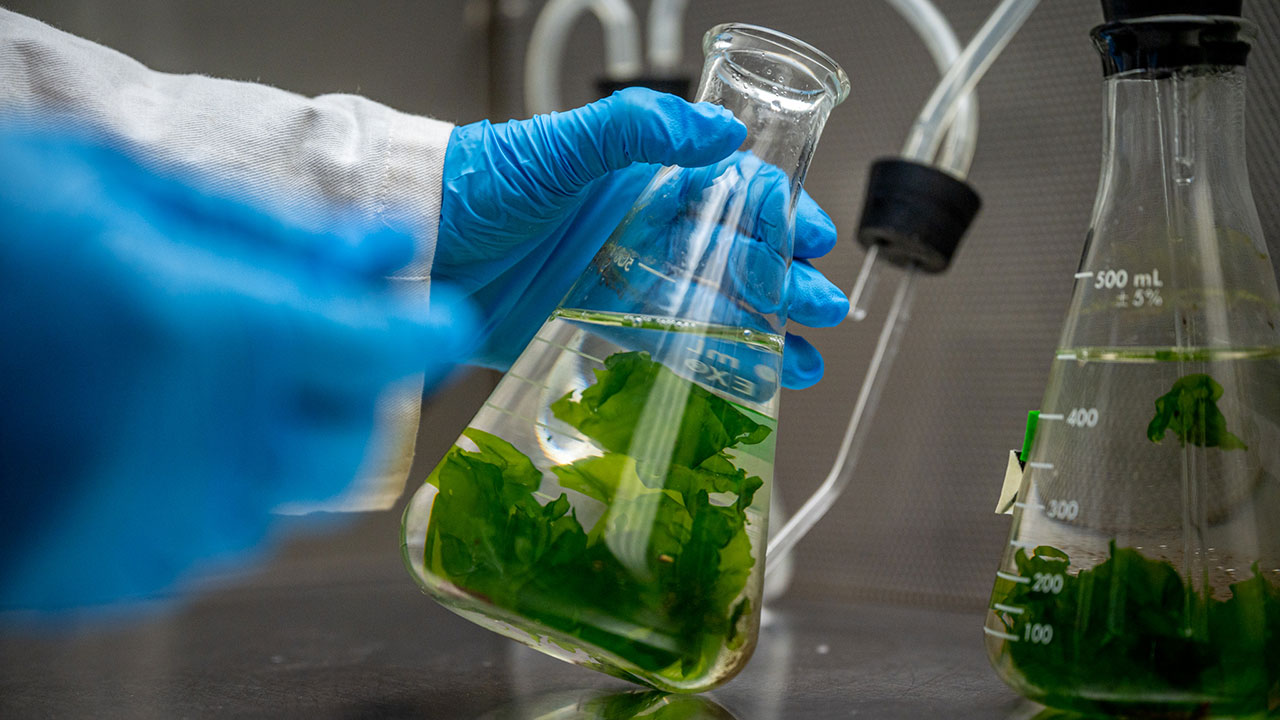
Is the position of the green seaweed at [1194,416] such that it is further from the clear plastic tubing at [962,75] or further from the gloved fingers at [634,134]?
the clear plastic tubing at [962,75]

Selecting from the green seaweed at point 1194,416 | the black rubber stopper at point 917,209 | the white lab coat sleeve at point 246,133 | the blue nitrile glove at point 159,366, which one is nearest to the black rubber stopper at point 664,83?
the black rubber stopper at point 917,209

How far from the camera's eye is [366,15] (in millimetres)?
1034

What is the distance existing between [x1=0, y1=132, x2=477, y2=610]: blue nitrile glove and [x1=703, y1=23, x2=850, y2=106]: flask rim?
8.1 inches

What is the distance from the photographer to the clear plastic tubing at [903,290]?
2.48ft

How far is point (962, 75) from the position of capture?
0.77m

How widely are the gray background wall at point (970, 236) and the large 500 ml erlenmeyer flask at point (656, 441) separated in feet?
1.50

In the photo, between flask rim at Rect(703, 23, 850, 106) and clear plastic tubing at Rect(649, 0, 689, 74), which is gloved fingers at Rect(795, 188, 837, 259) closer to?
flask rim at Rect(703, 23, 850, 106)

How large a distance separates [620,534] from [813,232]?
0.32 m

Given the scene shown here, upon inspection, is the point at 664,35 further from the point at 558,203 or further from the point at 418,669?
the point at 418,669

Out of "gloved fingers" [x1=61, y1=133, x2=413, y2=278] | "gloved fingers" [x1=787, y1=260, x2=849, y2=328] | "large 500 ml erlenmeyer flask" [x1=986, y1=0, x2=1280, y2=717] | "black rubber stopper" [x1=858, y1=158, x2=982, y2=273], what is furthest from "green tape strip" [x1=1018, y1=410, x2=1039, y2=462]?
"gloved fingers" [x1=61, y1=133, x2=413, y2=278]

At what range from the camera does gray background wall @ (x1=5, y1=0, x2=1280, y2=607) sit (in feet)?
2.79

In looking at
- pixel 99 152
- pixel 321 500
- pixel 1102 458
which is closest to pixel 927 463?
pixel 1102 458

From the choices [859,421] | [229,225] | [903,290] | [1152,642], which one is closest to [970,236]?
[903,290]

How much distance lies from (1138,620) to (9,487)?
52cm
